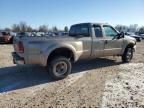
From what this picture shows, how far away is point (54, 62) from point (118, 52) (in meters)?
3.63

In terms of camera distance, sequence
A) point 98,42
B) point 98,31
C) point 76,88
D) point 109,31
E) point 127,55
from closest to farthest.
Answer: point 76,88, point 98,42, point 98,31, point 109,31, point 127,55

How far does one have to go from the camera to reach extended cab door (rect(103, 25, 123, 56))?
8.20 m

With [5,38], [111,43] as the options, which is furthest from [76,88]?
[5,38]

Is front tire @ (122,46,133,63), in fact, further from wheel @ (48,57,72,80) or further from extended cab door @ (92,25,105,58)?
wheel @ (48,57,72,80)

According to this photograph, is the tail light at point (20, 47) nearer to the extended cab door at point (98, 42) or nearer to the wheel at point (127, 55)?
the extended cab door at point (98, 42)

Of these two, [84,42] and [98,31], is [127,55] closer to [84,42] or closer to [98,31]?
[98,31]

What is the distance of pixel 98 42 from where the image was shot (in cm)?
772

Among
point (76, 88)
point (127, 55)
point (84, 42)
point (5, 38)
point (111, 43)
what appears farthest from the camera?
point (5, 38)

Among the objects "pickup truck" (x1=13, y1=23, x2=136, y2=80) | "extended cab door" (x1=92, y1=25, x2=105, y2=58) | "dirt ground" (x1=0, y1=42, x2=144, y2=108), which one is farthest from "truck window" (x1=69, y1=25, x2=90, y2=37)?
"dirt ground" (x1=0, y1=42, x2=144, y2=108)

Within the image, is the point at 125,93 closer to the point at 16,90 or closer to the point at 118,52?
the point at 16,90

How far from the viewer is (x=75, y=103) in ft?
15.1

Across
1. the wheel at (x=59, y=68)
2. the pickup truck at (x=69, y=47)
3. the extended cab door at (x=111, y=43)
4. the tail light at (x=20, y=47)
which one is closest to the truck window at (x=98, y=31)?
the pickup truck at (x=69, y=47)

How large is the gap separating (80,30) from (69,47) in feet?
5.81

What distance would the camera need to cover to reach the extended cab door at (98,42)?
763 centimetres
